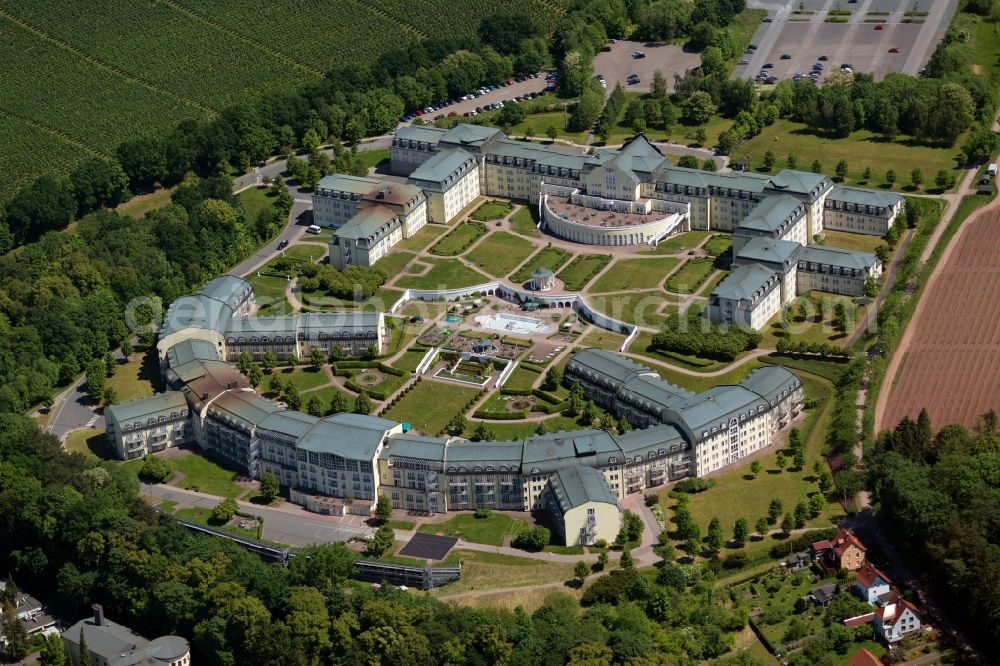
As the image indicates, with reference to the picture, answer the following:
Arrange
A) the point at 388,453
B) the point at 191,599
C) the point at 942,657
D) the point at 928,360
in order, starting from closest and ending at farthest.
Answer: the point at 942,657
the point at 191,599
the point at 388,453
the point at 928,360

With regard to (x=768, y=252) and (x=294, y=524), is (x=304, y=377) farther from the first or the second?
(x=768, y=252)

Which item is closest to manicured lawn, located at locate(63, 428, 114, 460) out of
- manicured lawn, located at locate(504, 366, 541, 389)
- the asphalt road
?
the asphalt road

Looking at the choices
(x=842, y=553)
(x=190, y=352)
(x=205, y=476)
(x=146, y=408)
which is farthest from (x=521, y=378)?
(x=842, y=553)

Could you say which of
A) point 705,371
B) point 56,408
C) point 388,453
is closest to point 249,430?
point 388,453

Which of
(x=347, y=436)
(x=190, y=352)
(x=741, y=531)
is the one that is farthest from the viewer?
(x=190, y=352)

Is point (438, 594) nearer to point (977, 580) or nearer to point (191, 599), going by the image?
point (191, 599)

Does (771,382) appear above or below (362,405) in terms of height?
above

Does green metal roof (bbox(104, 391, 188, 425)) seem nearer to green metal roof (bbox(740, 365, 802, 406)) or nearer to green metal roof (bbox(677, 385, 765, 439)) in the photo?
green metal roof (bbox(677, 385, 765, 439))
